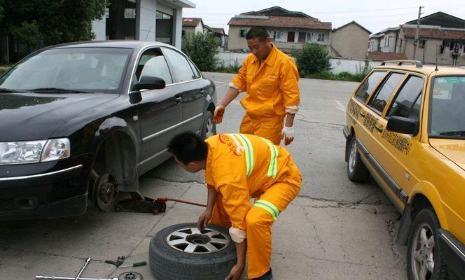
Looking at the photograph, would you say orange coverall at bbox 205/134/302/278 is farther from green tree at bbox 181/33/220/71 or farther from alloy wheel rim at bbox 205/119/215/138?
green tree at bbox 181/33/220/71

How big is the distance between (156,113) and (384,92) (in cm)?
246

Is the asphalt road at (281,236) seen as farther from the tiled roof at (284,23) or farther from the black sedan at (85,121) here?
the tiled roof at (284,23)

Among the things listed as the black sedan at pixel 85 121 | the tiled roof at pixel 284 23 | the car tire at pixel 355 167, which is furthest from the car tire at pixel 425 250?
the tiled roof at pixel 284 23

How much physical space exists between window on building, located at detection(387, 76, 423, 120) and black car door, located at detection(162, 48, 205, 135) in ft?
7.79

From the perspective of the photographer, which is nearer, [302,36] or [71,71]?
[71,71]

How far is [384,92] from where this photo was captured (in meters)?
4.54

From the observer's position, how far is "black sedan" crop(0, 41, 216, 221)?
9.30 ft

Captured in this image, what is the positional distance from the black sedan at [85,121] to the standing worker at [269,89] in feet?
2.98

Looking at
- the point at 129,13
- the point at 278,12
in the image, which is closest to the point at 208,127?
the point at 129,13

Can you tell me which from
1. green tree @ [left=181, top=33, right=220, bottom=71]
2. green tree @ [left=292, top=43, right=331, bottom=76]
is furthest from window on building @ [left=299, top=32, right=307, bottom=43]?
green tree @ [left=181, top=33, right=220, bottom=71]

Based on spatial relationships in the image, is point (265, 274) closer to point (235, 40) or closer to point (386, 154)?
point (386, 154)

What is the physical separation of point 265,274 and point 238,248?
0.30 meters

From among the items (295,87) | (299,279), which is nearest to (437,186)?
(299,279)

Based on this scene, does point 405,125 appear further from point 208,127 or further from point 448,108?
point 208,127
